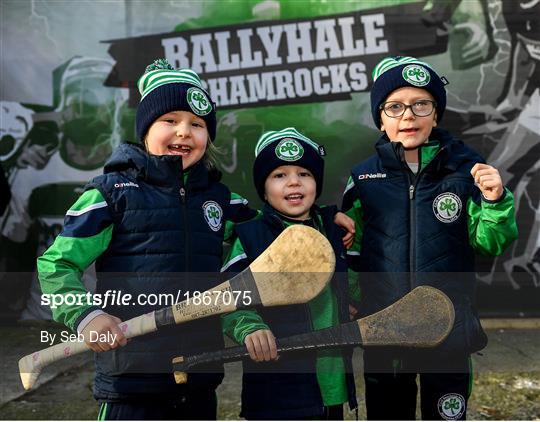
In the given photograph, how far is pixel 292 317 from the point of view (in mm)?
2016

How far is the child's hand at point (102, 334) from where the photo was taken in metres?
1.74

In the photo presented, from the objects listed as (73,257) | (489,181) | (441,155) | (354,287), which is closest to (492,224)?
(489,181)

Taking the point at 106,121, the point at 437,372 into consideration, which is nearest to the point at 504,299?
the point at 437,372

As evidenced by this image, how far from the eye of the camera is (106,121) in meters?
5.73

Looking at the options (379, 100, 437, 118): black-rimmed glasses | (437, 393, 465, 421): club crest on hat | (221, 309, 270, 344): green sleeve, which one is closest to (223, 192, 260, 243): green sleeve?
→ (221, 309, 270, 344): green sleeve

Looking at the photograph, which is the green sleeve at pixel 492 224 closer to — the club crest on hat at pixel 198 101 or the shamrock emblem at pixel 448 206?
the shamrock emblem at pixel 448 206

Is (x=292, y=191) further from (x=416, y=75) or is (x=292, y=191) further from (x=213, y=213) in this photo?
(x=416, y=75)

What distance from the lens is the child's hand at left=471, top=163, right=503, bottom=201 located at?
1.86m

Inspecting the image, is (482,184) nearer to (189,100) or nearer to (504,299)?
(189,100)

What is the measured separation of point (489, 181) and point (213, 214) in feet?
3.30

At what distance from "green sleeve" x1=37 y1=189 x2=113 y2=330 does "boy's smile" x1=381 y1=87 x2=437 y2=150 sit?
46.3 inches

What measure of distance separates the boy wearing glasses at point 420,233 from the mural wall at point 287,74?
11.2 ft

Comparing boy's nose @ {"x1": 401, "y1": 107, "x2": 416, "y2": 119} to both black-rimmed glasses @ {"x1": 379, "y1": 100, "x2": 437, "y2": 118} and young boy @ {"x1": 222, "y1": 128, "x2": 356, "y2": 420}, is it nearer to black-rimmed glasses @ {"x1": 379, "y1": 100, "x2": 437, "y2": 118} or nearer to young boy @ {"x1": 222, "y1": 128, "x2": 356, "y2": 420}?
black-rimmed glasses @ {"x1": 379, "y1": 100, "x2": 437, "y2": 118}

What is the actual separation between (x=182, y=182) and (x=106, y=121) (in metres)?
4.10
